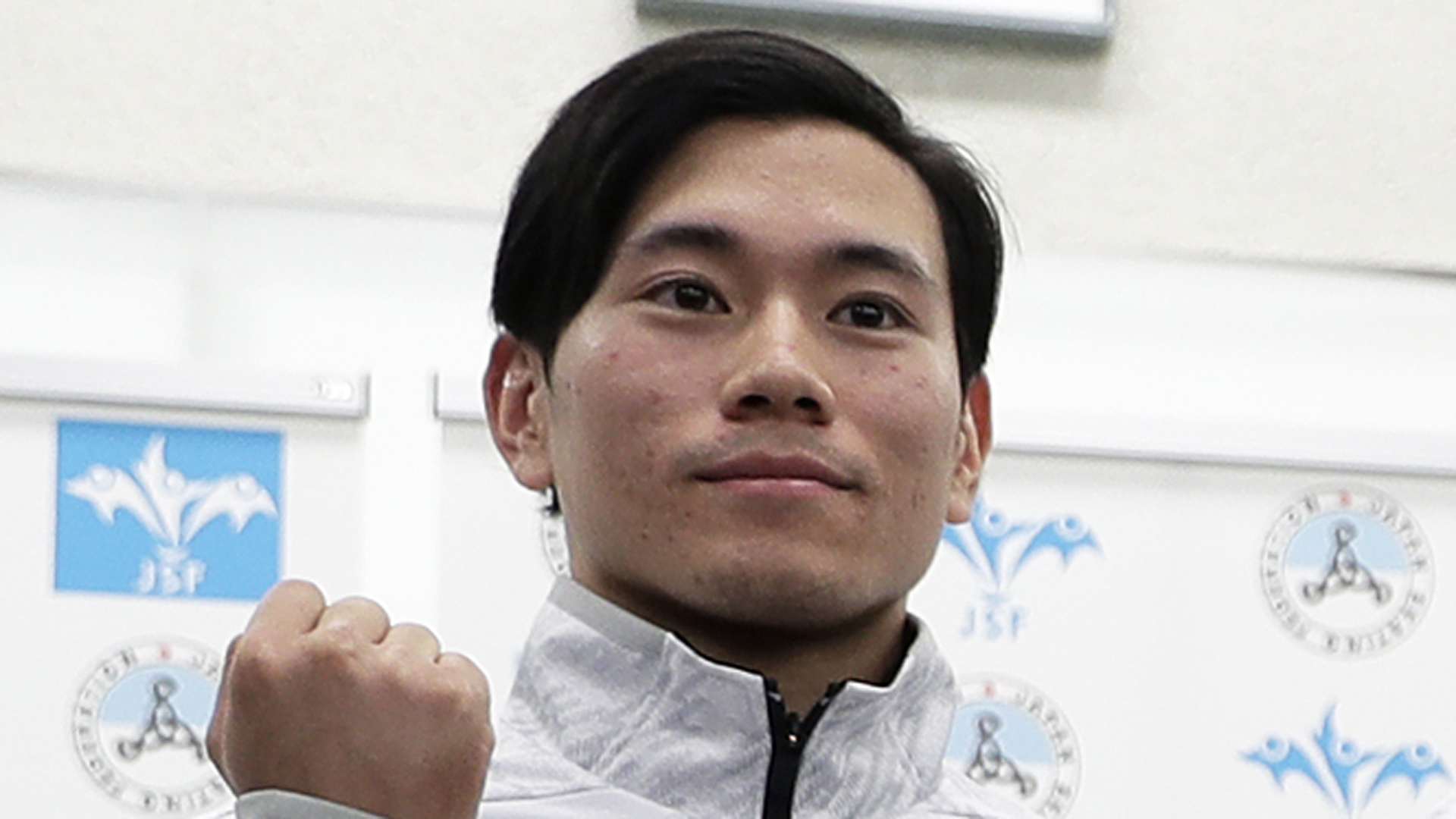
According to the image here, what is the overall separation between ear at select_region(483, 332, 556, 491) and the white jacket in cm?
8

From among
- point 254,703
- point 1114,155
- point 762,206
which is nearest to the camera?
point 254,703

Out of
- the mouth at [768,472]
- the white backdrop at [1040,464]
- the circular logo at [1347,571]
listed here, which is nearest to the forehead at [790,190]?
the mouth at [768,472]

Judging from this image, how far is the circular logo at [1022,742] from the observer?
1537 millimetres

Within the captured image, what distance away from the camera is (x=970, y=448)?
1125mm

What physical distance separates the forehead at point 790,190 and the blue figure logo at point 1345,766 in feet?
2.16

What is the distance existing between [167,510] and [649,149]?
1.93ft

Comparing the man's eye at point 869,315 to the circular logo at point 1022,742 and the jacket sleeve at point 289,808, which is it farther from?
the circular logo at point 1022,742

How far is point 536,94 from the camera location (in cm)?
157

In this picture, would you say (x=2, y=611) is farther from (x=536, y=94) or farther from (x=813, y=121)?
(x=813, y=121)

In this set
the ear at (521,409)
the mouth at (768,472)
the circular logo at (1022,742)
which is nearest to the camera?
the mouth at (768,472)

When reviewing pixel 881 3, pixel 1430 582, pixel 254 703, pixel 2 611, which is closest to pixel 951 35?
pixel 881 3

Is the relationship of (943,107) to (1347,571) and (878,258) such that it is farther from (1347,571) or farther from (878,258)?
(878,258)

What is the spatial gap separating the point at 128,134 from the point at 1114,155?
711mm

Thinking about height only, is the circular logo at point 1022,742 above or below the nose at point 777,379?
below
